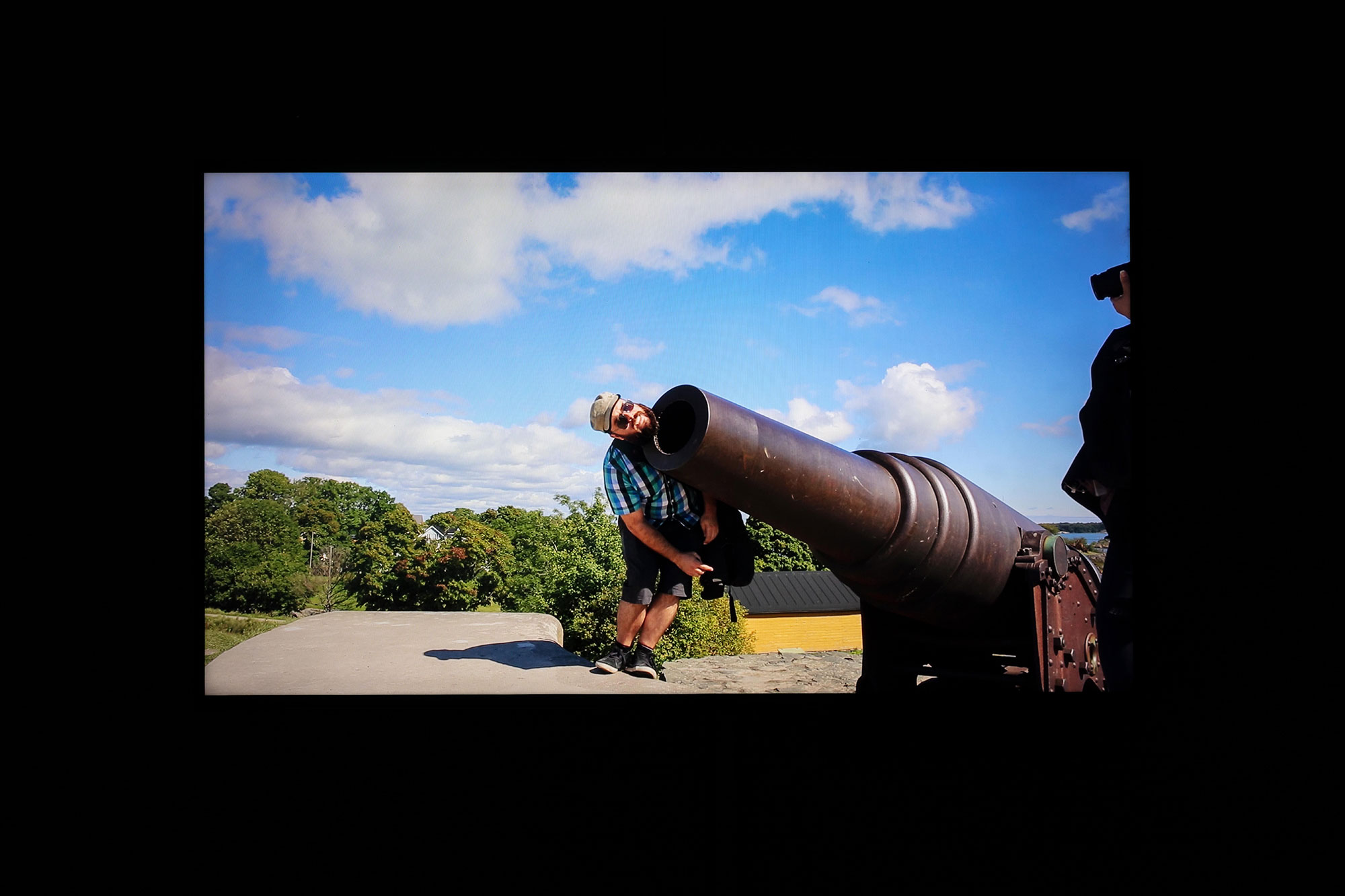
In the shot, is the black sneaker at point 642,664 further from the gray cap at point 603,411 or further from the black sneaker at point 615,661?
the gray cap at point 603,411

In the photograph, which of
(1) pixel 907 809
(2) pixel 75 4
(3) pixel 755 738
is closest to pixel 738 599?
(3) pixel 755 738

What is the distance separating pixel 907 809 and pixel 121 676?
2508mm

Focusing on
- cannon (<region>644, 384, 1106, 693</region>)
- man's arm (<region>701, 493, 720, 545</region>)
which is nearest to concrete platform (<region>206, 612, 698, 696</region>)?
man's arm (<region>701, 493, 720, 545</region>)

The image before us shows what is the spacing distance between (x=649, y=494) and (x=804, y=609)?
79 centimetres

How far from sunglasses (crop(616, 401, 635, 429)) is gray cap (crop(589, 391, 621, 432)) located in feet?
0.07

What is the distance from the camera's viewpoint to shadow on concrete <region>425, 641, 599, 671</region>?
101 inches

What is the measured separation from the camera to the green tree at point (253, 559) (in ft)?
7.60

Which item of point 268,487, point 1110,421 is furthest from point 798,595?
point 268,487

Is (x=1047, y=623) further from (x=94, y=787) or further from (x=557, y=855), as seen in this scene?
(x=94, y=787)

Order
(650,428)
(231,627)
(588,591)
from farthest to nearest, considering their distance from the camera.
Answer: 1. (588,591)
2. (231,627)
3. (650,428)

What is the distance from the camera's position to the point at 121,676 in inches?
90.9

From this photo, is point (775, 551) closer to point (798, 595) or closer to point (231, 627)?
point (798, 595)

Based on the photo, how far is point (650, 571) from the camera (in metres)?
2.71

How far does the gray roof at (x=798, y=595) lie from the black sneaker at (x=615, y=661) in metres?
0.47
